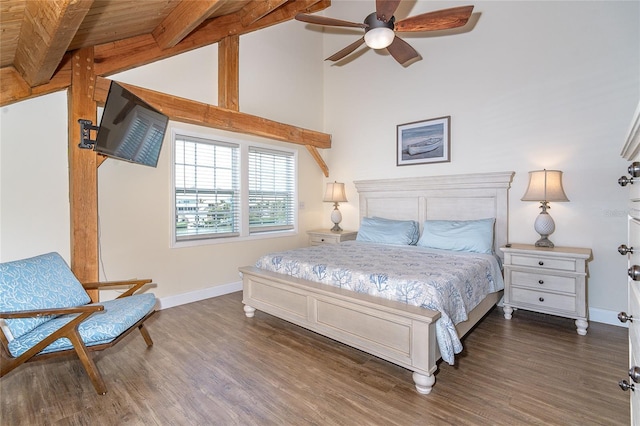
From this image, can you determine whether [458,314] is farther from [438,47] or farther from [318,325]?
[438,47]

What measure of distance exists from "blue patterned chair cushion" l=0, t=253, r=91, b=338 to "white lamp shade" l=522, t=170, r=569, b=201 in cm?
425

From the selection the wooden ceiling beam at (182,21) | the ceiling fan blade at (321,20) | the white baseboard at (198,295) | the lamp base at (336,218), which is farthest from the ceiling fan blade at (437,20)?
the white baseboard at (198,295)

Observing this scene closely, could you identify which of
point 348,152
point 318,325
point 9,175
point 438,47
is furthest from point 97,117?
point 438,47

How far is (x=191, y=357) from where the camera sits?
97.9 inches

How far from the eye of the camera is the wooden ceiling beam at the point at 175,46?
9.89ft

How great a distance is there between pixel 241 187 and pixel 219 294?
1.49 m

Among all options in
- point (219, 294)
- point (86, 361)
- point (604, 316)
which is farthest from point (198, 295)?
point (604, 316)

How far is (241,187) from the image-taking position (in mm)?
4391

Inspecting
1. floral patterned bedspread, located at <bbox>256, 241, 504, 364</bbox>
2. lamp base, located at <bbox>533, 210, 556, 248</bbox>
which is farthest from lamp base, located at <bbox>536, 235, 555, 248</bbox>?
floral patterned bedspread, located at <bbox>256, 241, 504, 364</bbox>

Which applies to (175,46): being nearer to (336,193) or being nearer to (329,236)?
(336,193)

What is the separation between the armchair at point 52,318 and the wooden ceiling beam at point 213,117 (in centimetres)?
171

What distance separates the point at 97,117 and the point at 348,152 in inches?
135

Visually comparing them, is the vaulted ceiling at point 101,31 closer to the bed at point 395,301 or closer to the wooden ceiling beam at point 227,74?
the wooden ceiling beam at point 227,74

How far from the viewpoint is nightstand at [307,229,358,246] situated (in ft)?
15.7
